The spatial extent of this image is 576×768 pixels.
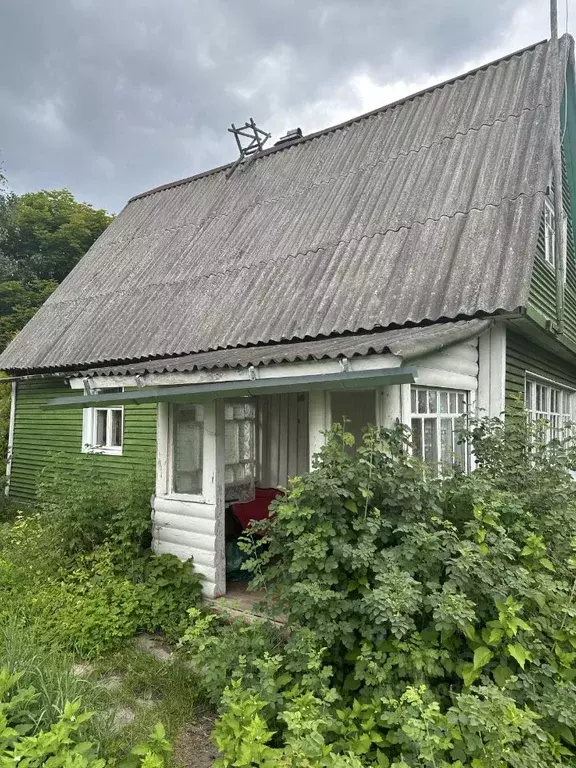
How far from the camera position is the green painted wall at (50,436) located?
896 cm

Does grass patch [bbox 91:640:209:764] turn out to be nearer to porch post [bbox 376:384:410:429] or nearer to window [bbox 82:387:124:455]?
porch post [bbox 376:384:410:429]

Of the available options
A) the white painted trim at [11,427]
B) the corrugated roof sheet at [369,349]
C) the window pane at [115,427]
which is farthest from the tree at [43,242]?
the corrugated roof sheet at [369,349]

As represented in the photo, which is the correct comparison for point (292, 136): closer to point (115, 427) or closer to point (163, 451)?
point (115, 427)

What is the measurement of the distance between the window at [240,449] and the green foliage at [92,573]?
4.54 ft

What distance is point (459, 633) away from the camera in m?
3.13

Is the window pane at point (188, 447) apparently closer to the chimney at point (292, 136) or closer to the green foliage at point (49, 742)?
the green foliage at point (49, 742)

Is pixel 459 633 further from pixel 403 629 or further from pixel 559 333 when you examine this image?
pixel 559 333

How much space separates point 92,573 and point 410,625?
3874 mm

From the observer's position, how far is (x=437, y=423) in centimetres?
526

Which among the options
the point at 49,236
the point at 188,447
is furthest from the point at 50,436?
the point at 49,236

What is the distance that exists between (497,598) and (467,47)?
11.9 metres

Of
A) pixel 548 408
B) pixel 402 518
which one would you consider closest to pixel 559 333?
pixel 548 408

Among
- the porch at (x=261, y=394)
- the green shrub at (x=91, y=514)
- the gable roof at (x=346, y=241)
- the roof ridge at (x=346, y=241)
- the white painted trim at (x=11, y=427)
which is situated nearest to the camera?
the porch at (x=261, y=394)

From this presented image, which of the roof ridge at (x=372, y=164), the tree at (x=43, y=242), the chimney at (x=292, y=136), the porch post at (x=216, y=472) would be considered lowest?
the porch post at (x=216, y=472)
